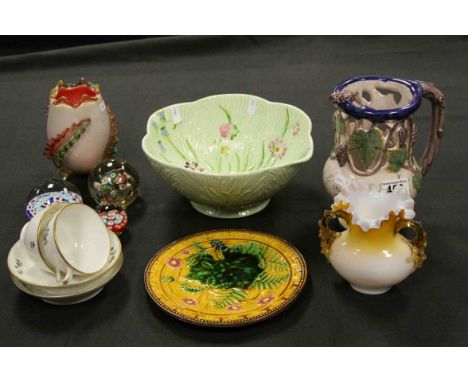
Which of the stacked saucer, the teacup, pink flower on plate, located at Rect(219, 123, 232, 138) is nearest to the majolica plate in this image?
the stacked saucer

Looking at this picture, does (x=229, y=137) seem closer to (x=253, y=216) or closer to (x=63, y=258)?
(x=253, y=216)

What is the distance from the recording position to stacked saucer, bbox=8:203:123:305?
1.77 metres

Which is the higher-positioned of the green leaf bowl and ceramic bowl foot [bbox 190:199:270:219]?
the green leaf bowl

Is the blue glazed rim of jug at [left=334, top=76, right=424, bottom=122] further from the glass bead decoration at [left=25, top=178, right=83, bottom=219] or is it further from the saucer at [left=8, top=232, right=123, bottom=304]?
the glass bead decoration at [left=25, top=178, right=83, bottom=219]

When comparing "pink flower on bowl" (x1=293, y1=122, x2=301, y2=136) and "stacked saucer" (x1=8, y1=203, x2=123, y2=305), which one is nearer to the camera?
"stacked saucer" (x1=8, y1=203, x2=123, y2=305)

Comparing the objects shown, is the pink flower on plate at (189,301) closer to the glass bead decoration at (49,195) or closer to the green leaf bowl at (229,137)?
the green leaf bowl at (229,137)

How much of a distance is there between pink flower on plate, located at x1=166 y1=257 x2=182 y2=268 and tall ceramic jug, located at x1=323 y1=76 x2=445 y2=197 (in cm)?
46

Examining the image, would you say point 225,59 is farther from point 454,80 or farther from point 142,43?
point 454,80

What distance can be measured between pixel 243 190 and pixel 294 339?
1.52ft

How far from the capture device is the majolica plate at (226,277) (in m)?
1.75

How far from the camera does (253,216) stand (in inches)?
85.5

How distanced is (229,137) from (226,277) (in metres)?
0.66

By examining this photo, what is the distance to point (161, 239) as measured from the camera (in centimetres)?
210

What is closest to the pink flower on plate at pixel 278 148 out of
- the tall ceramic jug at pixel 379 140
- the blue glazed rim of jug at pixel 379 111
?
the tall ceramic jug at pixel 379 140
